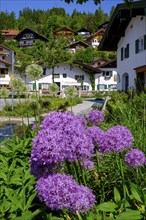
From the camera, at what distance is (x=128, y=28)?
23219 millimetres

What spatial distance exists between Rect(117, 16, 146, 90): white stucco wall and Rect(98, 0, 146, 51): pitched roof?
1.15 feet

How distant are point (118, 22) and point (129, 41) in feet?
4.90

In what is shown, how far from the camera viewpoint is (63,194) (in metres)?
1.48

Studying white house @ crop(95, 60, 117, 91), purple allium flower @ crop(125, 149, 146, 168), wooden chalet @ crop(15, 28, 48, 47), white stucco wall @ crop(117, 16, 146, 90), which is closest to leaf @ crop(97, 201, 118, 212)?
purple allium flower @ crop(125, 149, 146, 168)

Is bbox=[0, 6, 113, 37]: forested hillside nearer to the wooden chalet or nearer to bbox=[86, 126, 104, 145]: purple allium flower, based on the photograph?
the wooden chalet

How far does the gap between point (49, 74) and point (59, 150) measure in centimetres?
5097

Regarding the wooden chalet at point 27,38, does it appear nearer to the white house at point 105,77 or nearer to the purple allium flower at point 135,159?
the white house at point 105,77

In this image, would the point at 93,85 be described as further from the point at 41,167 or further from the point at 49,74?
the point at 41,167

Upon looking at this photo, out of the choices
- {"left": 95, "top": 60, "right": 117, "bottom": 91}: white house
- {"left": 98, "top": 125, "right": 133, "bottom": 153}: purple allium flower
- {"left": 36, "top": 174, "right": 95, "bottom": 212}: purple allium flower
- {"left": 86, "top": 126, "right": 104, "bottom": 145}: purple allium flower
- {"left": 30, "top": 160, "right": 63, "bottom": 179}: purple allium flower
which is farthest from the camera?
{"left": 95, "top": 60, "right": 117, "bottom": 91}: white house

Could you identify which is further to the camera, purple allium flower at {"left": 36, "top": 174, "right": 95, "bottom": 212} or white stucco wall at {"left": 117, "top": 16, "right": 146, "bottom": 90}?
white stucco wall at {"left": 117, "top": 16, "right": 146, "bottom": 90}

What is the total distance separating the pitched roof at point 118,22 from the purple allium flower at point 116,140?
16.4m

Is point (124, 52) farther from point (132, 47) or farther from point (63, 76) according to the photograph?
point (63, 76)

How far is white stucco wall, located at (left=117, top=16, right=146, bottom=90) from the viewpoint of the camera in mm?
20656

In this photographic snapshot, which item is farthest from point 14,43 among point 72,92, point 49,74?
point 72,92
